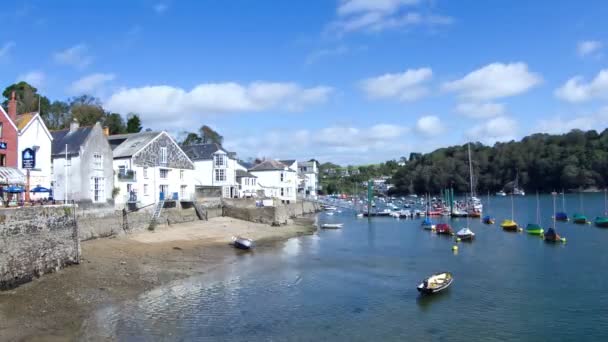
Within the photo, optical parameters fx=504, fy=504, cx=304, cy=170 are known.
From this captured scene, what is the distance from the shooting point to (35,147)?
41000mm

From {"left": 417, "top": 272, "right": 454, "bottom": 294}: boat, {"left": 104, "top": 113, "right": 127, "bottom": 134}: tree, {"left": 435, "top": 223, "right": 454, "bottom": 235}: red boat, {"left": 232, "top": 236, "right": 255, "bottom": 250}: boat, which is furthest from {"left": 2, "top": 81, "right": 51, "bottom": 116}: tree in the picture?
{"left": 417, "top": 272, "right": 454, "bottom": 294}: boat

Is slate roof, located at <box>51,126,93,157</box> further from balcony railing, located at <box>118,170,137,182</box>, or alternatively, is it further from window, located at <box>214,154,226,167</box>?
window, located at <box>214,154,226,167</box>

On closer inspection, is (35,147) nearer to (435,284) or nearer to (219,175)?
(435,284)

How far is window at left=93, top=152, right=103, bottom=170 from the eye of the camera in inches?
1822

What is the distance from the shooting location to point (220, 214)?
6344 centimetres

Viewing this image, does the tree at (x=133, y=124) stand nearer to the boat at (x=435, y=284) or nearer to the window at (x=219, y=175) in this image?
the window at (x=219, y=175)

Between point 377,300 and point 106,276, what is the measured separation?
16.7 metres

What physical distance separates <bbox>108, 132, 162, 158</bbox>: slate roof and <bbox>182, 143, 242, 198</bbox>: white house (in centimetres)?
1526

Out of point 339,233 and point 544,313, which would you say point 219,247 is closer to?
point 339,233

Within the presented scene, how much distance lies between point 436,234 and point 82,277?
1755 inches

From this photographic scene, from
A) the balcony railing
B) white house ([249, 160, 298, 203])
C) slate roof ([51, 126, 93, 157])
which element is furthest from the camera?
white house ([249, 160, 298, 203])

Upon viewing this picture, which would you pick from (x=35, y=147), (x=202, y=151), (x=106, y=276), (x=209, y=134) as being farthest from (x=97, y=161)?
(x=209, y=134)

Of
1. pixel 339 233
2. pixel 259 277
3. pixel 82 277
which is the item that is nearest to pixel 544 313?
pixel 259 277

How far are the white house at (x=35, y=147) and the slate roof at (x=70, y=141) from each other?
312 cm
